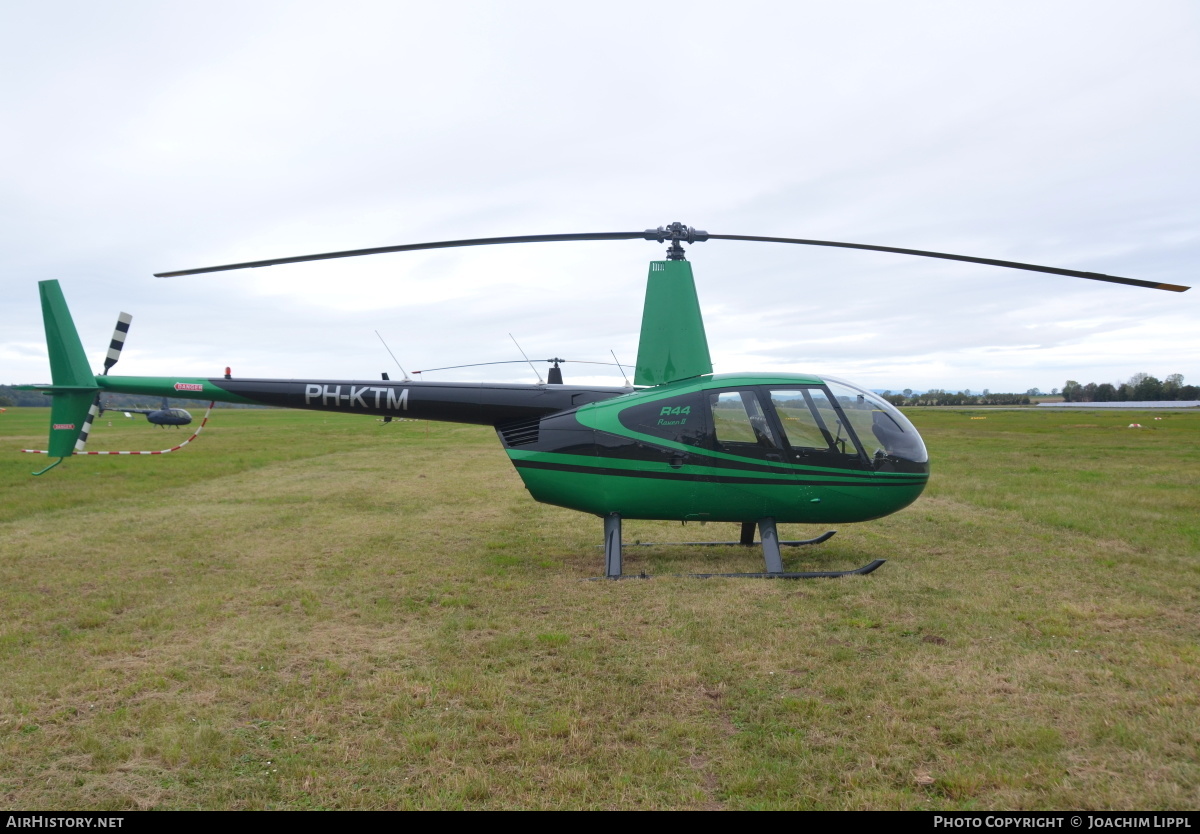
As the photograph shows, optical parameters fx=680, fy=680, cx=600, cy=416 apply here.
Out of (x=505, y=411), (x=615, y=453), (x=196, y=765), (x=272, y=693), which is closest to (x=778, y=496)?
(x=615, y=453)

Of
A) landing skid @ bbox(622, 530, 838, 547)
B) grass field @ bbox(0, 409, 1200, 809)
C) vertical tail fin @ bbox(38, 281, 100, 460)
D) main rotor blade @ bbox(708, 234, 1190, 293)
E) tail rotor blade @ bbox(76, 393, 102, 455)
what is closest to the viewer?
grass field @ bbox(0, 409, 1200, 809)

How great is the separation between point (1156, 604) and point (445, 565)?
24.1ft

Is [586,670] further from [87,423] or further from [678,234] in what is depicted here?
[87,423]

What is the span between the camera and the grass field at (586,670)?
349cm

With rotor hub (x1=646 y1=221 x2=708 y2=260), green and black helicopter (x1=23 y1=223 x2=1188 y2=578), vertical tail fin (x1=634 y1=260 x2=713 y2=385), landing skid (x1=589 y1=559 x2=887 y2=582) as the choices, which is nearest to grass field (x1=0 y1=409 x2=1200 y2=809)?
landing skid (x1=589 y1=559 x2=887 y2=582)

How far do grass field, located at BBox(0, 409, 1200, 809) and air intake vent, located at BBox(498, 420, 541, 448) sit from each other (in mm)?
1524

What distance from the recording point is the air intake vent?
828cm


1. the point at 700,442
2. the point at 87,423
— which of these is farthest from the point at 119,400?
the point at 700,442

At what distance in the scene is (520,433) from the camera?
841 centimetres

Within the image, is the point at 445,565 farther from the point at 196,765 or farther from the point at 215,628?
the point at 196,765

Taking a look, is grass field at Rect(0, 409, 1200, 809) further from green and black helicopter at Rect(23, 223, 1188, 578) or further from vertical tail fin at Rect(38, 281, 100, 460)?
vertical tail fin at Rect(38, 281, 100, 460)

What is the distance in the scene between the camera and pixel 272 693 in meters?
4.59

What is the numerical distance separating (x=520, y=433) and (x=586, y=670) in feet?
13.0

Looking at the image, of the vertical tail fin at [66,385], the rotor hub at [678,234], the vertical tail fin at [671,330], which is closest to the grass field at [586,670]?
the vertical tail fin at [66,385]
